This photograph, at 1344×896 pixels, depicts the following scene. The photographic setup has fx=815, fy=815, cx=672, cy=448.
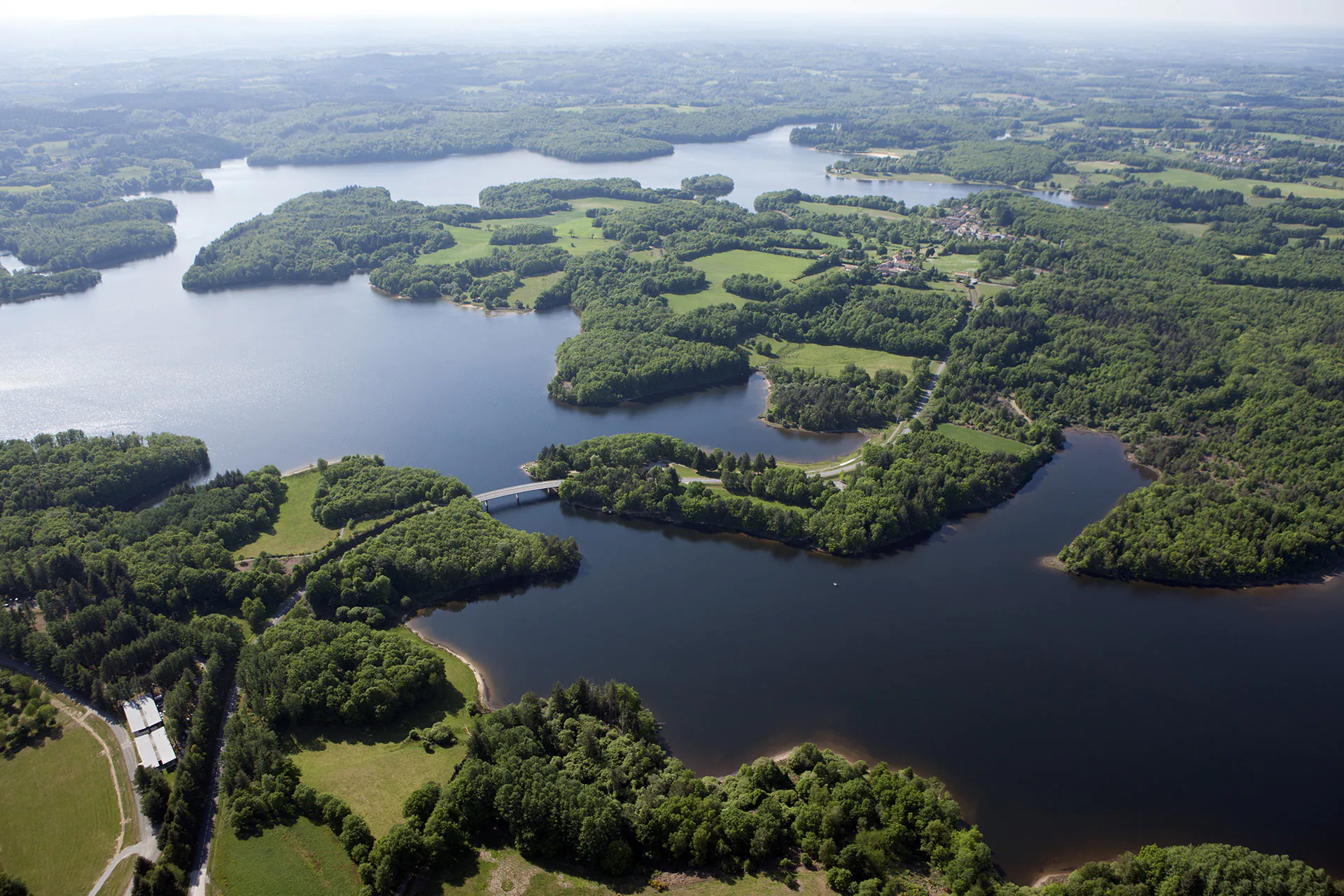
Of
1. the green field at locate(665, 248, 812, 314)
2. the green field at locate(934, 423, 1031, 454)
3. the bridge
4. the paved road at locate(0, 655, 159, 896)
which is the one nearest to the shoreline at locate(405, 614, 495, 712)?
the bridge

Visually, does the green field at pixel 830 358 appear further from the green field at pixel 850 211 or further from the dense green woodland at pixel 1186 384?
the green field at pixel 850 211

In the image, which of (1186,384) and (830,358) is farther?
(830,358)

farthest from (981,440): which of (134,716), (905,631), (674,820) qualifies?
(134,716)

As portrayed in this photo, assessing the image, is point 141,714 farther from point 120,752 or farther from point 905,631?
point 905,631

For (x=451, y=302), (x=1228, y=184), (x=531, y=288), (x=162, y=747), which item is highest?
(x=1228, y=184)

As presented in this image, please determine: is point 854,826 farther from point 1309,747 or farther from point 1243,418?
point 1243,418
